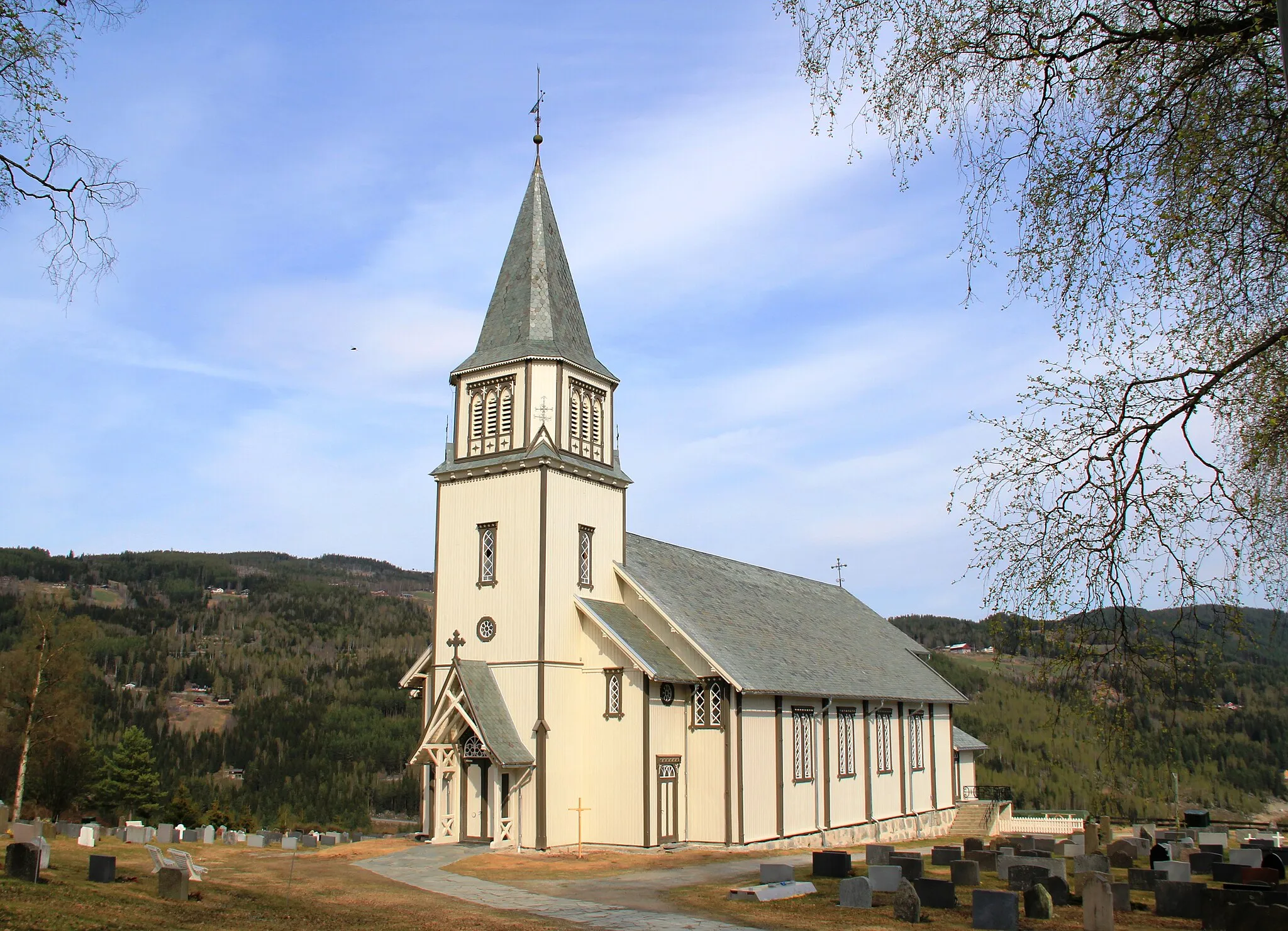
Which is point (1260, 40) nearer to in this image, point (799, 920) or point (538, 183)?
point (799, 920)

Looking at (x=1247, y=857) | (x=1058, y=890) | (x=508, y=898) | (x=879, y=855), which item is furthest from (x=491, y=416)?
(x=1247, y=857)

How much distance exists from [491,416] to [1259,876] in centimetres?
2257

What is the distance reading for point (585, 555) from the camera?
100 ft

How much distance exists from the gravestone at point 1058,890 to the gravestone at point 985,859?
5.02 metres

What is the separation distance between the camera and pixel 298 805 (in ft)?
315

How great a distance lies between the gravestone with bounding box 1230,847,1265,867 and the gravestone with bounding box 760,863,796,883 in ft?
46.4

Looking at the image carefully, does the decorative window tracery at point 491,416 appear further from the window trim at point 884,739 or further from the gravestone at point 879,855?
the window trim at point 884,739

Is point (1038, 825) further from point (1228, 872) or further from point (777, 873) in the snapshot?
point (777, 873)

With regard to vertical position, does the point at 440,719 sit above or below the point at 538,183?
below

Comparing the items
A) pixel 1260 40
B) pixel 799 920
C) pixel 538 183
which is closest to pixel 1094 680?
pixel 1260 40

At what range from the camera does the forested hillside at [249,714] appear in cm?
8162

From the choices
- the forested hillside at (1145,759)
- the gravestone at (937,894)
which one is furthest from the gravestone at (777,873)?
the forested hillside at (1145,759)

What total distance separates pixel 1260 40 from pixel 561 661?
923 inches

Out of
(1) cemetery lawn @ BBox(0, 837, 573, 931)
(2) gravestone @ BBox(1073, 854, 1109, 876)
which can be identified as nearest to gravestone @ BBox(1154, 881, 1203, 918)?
(2) gravestone @ BBox(1073, 854, 1109, 876)
